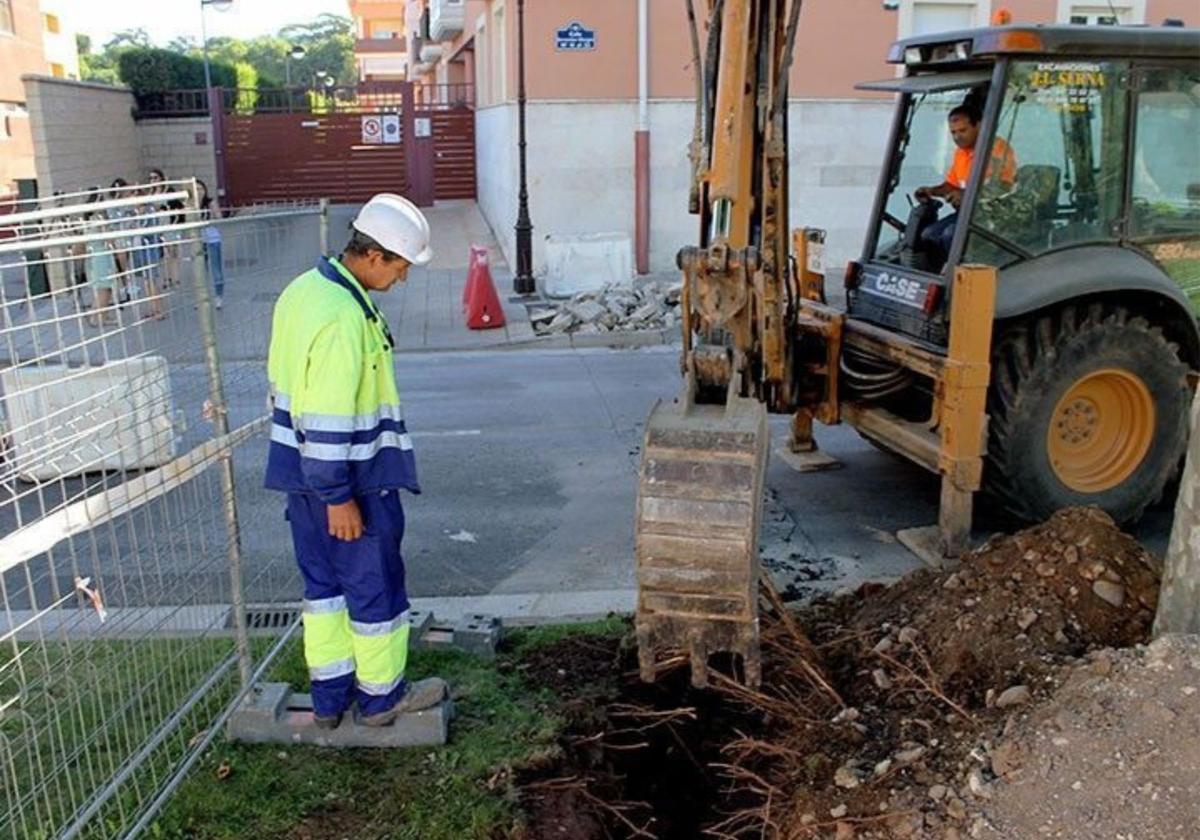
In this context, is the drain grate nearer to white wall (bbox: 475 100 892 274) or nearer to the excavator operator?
the excavator operator

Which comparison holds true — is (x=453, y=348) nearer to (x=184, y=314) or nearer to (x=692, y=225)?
(x=692, y=225)

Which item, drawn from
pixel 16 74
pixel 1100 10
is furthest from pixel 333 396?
pixel 16 74

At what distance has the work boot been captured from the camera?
4367 millimetres

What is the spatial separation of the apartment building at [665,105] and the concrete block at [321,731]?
12684 millimetres

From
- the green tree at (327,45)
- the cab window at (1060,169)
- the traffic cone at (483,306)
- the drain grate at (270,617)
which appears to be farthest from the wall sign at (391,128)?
the green tree at (327,45)

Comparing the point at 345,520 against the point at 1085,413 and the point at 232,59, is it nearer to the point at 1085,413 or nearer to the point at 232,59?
the point at 1085,413

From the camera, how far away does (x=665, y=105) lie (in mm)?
16453

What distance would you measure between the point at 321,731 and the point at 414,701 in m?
0.36

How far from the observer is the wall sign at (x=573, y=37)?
16109 millimetres

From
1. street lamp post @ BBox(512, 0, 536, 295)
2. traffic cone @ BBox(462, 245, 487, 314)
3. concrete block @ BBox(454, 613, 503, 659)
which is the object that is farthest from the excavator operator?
street lamp post @ BBox(512, 0, 536, 295)

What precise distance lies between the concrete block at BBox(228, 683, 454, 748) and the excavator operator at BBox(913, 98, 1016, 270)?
4.03 m

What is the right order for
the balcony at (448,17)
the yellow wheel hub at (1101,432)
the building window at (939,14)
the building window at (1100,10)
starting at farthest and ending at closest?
the balcony at (448,17), the building window at (1100,10), the building window at (939,14), the yellow wheel hub at (1101,432)

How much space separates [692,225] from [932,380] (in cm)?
1099

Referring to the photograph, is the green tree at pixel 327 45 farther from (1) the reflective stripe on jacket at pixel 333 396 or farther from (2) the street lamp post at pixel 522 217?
(1) the reflective stripe on jacket at pixel 333 396
